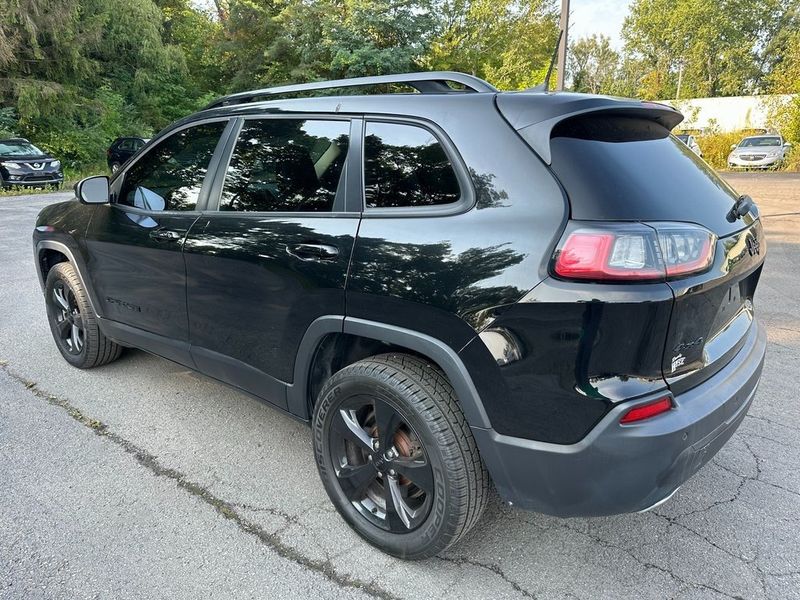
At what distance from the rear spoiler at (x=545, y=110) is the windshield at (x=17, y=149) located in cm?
2005

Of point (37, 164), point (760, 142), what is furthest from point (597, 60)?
point (37, 164)

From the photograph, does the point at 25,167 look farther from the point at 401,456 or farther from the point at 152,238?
the point at 401,456

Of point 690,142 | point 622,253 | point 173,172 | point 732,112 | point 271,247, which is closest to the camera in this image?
point 622,253

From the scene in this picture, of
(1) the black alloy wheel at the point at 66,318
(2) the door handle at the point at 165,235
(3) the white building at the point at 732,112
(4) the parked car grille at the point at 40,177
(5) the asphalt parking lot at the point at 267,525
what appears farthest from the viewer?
(3) the white building at the point at 732,112

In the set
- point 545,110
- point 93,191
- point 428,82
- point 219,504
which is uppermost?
point 428,82

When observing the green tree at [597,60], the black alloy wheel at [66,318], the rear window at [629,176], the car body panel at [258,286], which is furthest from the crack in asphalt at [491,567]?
the green tree at [597,60]

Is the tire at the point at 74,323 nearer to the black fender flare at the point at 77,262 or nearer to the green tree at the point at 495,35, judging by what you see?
the black fender flare at the point at 77,262

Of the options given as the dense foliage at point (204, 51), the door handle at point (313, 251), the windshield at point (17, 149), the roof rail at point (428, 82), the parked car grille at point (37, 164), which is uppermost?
the dense foliage at point (204, 51)

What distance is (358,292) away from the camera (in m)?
2.13

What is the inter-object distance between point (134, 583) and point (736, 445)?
117 inches

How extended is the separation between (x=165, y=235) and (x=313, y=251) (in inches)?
45.5

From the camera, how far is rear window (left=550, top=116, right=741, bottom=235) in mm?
1718

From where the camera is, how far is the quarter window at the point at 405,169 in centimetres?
202

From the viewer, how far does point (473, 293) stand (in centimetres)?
182
